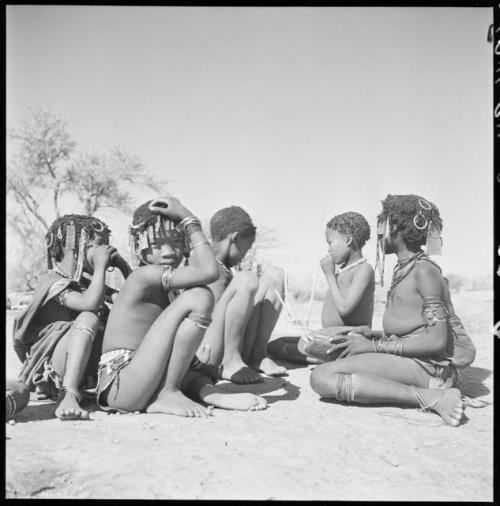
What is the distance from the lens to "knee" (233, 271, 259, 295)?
498 centimetres

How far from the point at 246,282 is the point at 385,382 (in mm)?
1586

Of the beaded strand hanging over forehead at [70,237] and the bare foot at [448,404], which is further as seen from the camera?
the beaded strand hanging over forehead at [70,237]

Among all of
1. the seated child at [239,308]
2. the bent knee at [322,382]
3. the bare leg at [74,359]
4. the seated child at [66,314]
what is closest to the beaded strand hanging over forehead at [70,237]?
the seated child at [66,314]

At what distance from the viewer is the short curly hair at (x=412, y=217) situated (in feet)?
13.8

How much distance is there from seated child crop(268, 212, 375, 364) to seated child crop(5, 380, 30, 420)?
2.32 metres

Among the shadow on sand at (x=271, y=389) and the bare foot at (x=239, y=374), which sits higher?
the bare foot at (x=239, y=374)

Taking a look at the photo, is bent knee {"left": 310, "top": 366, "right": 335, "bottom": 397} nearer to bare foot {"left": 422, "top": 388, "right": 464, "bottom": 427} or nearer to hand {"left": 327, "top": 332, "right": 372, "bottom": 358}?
hand {"left": 327, "top": 332, "right": 372, "bottom": 358}

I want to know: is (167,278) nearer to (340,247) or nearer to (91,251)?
(91,251)

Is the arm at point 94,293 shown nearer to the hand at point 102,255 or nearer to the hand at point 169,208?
the hand at point 102,255

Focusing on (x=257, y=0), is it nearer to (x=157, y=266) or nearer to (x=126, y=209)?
(x=157, y=266)

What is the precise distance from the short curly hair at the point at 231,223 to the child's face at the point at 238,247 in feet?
0.14

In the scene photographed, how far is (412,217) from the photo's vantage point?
13.8 feet

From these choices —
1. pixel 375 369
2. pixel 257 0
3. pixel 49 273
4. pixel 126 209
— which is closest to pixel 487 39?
pixel 257 0

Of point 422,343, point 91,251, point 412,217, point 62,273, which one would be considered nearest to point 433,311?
point 422,343
